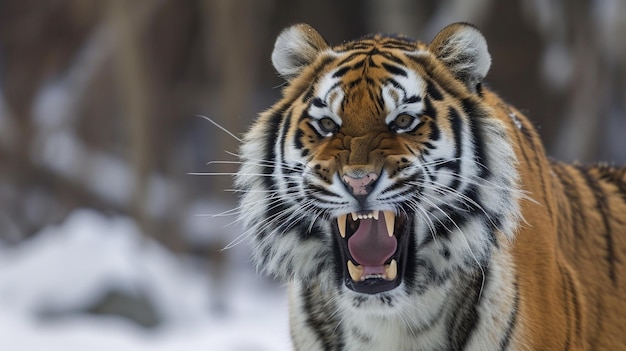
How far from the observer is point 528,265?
224 centimetres

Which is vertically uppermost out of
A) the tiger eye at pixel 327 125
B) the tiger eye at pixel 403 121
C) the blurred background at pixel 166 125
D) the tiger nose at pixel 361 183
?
the blurred background at pixel 166 125

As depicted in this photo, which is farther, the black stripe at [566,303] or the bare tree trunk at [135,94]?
the bare tree trunk at [135,94]

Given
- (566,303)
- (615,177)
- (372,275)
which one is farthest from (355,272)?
(615,177)

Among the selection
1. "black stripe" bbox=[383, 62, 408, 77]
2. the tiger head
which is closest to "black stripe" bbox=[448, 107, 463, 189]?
the tiger head

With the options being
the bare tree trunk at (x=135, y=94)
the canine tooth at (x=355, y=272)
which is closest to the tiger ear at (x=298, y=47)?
the canine tooth at (x=355, y=272)

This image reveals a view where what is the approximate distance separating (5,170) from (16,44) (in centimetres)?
117

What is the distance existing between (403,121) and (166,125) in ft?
23.4

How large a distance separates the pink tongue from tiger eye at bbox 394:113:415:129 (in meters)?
0.18

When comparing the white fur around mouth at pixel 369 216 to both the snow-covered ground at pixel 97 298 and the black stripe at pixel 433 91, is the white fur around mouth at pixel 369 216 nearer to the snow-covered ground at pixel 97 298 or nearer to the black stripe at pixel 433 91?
the black stripe at pixel 433 91

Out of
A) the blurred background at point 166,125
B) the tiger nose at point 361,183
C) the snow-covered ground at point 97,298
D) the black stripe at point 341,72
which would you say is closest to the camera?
the tiger nose at point 361,183

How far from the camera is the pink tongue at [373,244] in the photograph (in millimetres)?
2061

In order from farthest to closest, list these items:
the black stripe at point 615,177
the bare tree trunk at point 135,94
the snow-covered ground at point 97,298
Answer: the bare tree trunk at point 135,94 → the snow-covered ground at point 97,298 → the black stripe at point 615,177

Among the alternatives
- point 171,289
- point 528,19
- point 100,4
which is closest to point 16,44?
point 100,4

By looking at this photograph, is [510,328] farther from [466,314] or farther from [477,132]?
[477,132]
